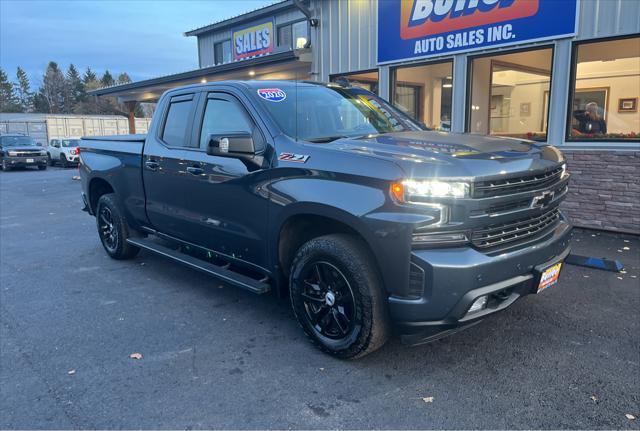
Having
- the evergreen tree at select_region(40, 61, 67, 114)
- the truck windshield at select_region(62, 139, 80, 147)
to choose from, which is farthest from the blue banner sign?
the evergreen tree at select_region(40, 61, 67, 114)

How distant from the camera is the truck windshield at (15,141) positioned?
24.6m

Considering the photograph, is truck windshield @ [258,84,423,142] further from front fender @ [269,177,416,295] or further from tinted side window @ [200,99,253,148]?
front fender @ [269,177,416,295]

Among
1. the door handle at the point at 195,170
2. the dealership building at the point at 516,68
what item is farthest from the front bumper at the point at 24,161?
the door handle at the point at 195,170

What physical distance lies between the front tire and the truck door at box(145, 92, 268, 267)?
507 mm

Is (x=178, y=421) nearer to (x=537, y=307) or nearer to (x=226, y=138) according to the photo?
(x=226, y=138)

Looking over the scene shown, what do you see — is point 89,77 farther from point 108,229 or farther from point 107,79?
point 108,229

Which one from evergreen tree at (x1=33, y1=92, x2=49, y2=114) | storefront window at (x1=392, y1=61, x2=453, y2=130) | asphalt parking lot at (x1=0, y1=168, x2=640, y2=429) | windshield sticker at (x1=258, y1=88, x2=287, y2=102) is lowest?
asphalt parking lot at (x1=0, y1=168, x2=640, y2=429)

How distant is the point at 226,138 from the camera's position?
3.65m

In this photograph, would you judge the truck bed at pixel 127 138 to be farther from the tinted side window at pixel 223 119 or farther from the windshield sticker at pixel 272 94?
the windshield sticker at pixel 272 94

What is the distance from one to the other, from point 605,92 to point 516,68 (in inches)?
60.0

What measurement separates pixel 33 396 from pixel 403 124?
3652 mm

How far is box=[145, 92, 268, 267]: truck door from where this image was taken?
3.90 metres

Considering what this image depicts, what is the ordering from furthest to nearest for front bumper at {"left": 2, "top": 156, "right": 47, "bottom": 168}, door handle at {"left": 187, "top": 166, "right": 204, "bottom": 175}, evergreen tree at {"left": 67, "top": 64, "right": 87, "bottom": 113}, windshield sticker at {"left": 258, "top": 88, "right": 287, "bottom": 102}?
1. evergreen tree at {"left": 67, "top": 64, "right": 87, "bottom": 113}
2. front bumper at {"left": 2, "top": 156, "right": 47, "bottom": 168}
3. door handle at {"left": 187, "top": 166, "right": 204, "bottom": 175}
4. windshield sticker at {"left": 258, "top": 88, "right": 287, "bottom": 102}

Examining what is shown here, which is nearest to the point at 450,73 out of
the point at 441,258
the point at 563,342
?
the point at 563,342
